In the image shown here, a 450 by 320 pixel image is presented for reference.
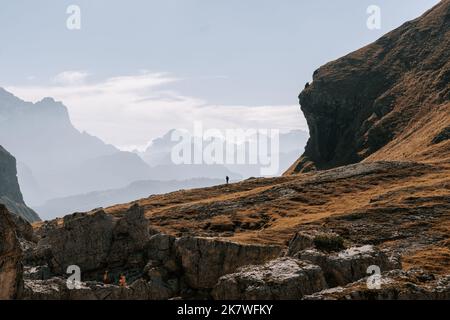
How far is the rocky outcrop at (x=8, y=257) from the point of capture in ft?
108

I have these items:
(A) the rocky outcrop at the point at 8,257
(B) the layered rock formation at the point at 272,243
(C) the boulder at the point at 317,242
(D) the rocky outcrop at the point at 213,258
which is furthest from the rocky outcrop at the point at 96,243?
(A) the rocky outcrop at the point at 8,257

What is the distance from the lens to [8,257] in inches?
1307

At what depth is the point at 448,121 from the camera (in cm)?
15438

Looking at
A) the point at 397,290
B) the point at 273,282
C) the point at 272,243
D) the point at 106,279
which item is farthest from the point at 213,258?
the point at 397,290

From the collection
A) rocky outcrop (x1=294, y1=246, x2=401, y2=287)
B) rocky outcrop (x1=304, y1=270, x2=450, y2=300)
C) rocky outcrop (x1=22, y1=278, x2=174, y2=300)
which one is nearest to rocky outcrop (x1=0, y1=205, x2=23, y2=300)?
rocky outcrop (x1=22, y1=278, x2=174, y2=300)

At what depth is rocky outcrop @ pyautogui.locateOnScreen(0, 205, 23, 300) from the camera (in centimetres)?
3297

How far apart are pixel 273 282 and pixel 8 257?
51.9 ft

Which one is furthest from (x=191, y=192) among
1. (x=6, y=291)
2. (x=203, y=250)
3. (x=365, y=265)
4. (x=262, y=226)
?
(x=6, y=291)

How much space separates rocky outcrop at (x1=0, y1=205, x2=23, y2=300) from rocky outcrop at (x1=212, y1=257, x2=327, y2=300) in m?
12.8

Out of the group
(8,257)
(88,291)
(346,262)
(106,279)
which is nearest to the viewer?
(8,257)

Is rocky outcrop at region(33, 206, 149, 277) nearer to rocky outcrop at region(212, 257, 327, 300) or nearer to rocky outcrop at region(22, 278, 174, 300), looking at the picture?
rocky outcrop at region(22, 278, 174, 300)

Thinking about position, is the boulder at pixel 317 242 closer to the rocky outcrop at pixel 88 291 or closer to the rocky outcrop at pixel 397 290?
the rocky outcrop at pixel 88 291

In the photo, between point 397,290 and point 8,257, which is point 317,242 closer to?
point 397,290
